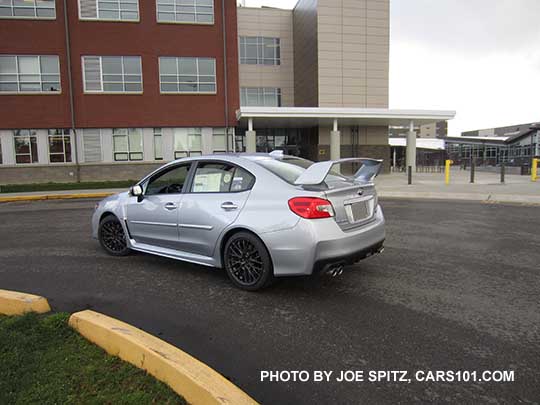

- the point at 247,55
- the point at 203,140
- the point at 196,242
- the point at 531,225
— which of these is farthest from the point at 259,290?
the point at 247,55

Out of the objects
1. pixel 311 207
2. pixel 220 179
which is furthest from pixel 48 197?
pixel 311 207

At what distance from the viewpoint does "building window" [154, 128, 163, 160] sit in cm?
2509

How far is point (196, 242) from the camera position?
4.93 m

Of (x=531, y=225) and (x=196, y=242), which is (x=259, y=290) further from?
(x=531, y=225)

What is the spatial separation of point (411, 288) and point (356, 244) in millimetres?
954

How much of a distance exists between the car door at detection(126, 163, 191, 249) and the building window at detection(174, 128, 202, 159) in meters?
20.0

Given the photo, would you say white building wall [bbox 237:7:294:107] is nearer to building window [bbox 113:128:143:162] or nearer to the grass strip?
building window [bbox 113:128:143:162]

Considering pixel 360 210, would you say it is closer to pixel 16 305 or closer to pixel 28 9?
pixel 16 305

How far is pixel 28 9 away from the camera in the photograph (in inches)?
924

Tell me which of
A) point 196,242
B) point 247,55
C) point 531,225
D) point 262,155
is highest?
point 247,55

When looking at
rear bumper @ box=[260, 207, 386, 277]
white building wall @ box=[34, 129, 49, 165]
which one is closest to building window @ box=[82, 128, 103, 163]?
white building wall @ box=[34, 129, 49, 165]

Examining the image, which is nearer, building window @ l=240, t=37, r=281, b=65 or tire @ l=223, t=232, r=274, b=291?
tire @ l=223, t=232, r=274, b=291

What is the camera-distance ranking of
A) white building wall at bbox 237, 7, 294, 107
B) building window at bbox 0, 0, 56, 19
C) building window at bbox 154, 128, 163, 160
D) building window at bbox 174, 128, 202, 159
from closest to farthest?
building window at bbox 0, 0, 56, 19 < building window at bbox 154, 128, 163, 160 < building window at bbox 174, 128, 202, 159 < white building wall at bbox 237, 7, 294, 107

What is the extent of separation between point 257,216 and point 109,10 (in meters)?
25.0
